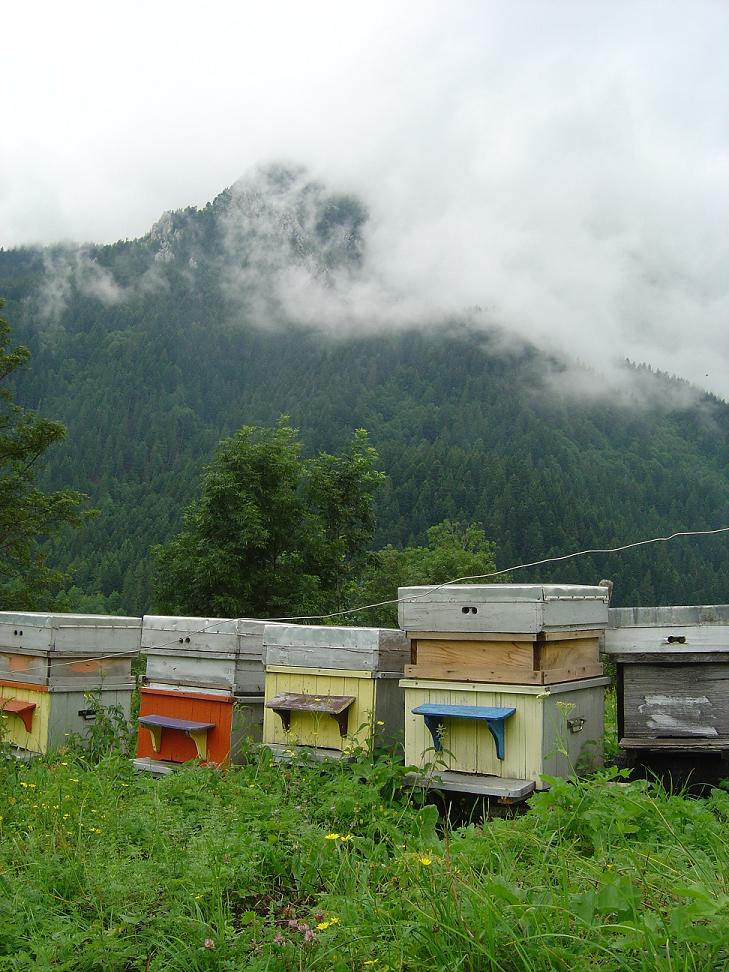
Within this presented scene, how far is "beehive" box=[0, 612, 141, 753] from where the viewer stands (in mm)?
8258

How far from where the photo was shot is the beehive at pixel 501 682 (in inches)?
227

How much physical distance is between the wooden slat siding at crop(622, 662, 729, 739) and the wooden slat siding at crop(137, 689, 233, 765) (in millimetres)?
3350

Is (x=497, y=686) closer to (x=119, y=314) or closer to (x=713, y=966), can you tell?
(x=713, y=966)

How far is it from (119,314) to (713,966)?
20095 centimetres

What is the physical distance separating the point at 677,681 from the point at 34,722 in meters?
6.07

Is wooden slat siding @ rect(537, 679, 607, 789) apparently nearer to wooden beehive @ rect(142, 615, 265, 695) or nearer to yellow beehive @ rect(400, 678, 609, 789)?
yellow beehive @ rect(400, 678, 609, 789)

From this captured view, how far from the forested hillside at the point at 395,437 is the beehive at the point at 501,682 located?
222 ft

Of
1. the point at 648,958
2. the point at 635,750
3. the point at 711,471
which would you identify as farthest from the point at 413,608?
the point at 711,471

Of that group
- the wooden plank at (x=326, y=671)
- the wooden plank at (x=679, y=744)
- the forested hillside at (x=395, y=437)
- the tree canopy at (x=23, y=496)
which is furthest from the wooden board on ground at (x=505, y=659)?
the forested hillside at (x=395, y=437)

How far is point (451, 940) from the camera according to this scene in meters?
3.28

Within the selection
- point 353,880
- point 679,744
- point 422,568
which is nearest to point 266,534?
point 679,744

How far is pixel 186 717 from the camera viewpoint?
24.9 feet

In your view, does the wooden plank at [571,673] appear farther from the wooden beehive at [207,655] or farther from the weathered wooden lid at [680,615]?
the wooden beehive at [207,655]

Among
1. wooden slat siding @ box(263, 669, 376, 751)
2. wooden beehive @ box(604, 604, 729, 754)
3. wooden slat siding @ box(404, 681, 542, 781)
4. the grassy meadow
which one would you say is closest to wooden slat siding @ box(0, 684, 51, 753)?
the grassy meadow
